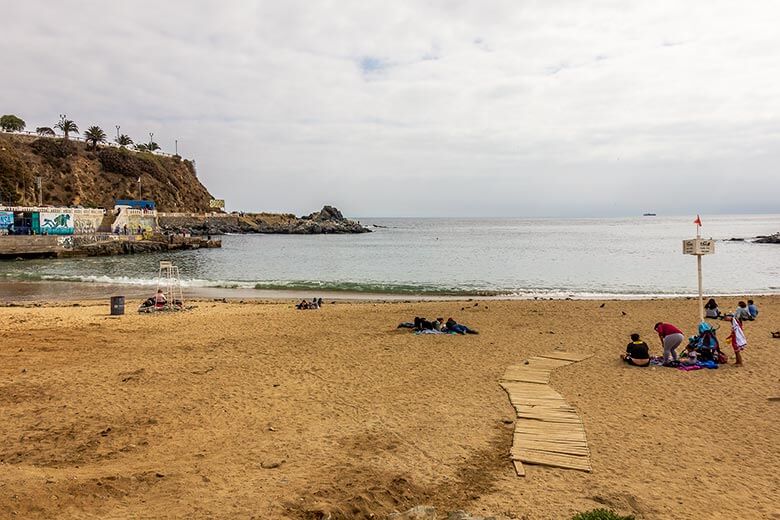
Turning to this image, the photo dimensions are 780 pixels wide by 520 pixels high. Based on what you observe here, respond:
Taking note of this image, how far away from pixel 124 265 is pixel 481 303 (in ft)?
122

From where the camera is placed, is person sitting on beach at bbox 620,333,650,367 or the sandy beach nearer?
the sandy beach

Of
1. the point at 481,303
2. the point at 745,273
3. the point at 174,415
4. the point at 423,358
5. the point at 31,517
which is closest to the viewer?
the point at 31,517

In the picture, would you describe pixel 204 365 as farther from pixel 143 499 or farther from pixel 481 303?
pixel 481 303

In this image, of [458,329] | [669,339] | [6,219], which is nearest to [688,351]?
[669,339]

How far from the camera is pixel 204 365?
12.3m

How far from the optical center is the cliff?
81250 millimetres

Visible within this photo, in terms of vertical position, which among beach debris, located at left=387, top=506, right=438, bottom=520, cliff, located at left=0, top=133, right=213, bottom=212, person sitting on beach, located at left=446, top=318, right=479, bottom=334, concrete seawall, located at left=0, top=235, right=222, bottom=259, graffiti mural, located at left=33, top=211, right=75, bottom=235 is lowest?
person sitting on beach, located at left=446, top=318, right=479, bottom=334

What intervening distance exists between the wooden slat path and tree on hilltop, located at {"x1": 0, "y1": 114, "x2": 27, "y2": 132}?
375 feet

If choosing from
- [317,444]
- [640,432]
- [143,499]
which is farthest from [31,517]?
[640,432]

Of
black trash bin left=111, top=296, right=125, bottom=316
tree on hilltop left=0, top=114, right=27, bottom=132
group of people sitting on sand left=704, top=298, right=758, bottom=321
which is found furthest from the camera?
tree on hilltop left=0, top=114, right=27, bottom=132

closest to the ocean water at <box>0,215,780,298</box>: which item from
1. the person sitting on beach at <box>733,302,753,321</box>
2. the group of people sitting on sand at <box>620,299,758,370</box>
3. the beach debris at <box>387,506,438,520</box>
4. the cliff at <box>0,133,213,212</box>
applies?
the person sitting on beach at <box>733,302,753,321</box>

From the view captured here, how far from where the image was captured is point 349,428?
27.2 feet

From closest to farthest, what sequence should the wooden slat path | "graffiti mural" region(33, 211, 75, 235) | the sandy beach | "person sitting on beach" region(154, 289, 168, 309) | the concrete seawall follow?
the sandy beach < the wooden slat path < "person sitting on beach" region(154, 289, 168, 309) < the concrete seawall < "graffiti mural" region(33, 211, 75, 235)

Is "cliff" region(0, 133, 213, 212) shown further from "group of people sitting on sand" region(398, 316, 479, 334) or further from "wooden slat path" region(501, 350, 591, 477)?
"wooden slat path" region(501, 350, 591, 477)
